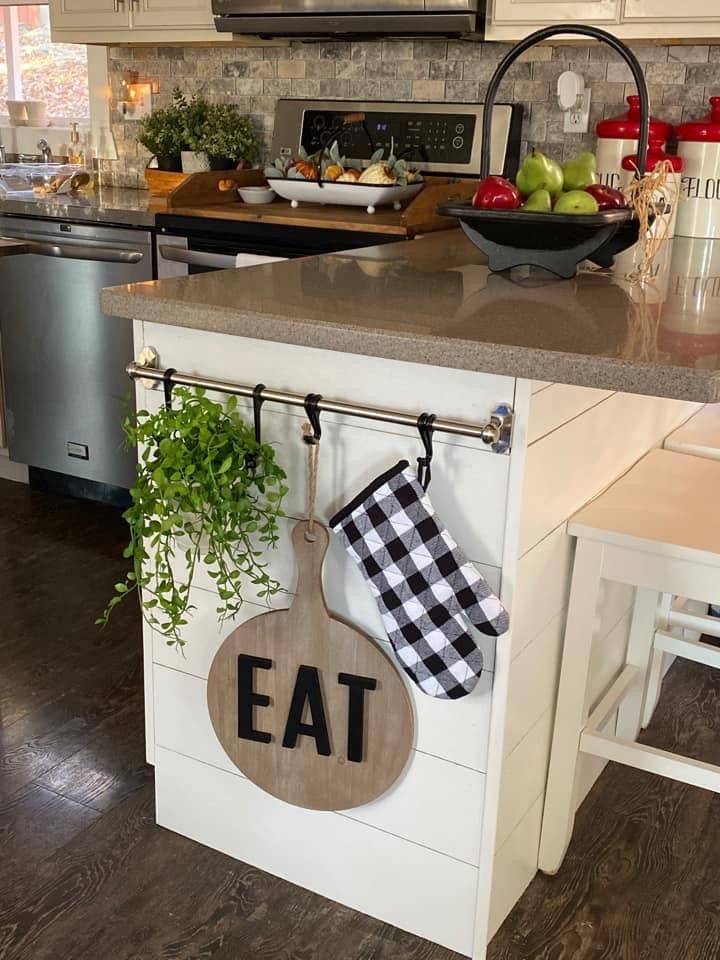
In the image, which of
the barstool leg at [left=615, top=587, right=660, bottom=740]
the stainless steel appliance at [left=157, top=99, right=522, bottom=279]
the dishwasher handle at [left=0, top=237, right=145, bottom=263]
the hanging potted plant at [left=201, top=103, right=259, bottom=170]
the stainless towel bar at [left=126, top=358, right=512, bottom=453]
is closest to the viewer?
the stainless towel bar at [left=126, top=358, right=512, bottom=453]

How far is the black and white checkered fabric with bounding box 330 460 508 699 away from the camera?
55.3 inches

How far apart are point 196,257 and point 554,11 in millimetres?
1202

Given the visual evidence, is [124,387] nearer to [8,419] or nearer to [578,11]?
[8,419]

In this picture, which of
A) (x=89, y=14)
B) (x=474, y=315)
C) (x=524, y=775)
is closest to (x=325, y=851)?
(x=524, y=775)

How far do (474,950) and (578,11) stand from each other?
228cm

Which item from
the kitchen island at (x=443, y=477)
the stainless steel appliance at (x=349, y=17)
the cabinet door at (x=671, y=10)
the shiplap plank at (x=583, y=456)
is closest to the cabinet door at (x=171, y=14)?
the stainless steel appliance at (x=349, y=17)

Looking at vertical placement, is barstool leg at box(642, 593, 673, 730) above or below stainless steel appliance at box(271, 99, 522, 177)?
below

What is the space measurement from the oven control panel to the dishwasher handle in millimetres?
770

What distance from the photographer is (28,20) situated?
4281 mm

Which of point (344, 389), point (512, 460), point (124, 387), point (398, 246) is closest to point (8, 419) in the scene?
point (124, 387)

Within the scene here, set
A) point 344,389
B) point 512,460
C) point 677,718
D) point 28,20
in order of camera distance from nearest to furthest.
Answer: point 512,460 < point 344,389 < point 677,718 < point 28,20

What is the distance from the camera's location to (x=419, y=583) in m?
1.43

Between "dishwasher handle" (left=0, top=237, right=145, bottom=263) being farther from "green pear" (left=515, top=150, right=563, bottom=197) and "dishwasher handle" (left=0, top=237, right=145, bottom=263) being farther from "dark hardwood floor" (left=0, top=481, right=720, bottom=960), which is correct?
"green pear" (left=515, top=150, right=563, bottom=197)

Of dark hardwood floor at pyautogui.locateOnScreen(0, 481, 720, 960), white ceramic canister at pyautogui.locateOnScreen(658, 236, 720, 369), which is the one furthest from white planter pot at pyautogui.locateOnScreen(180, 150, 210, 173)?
dark hardwood floor at pyautogui.locateOnScreen(0, 481, 720, 960)
